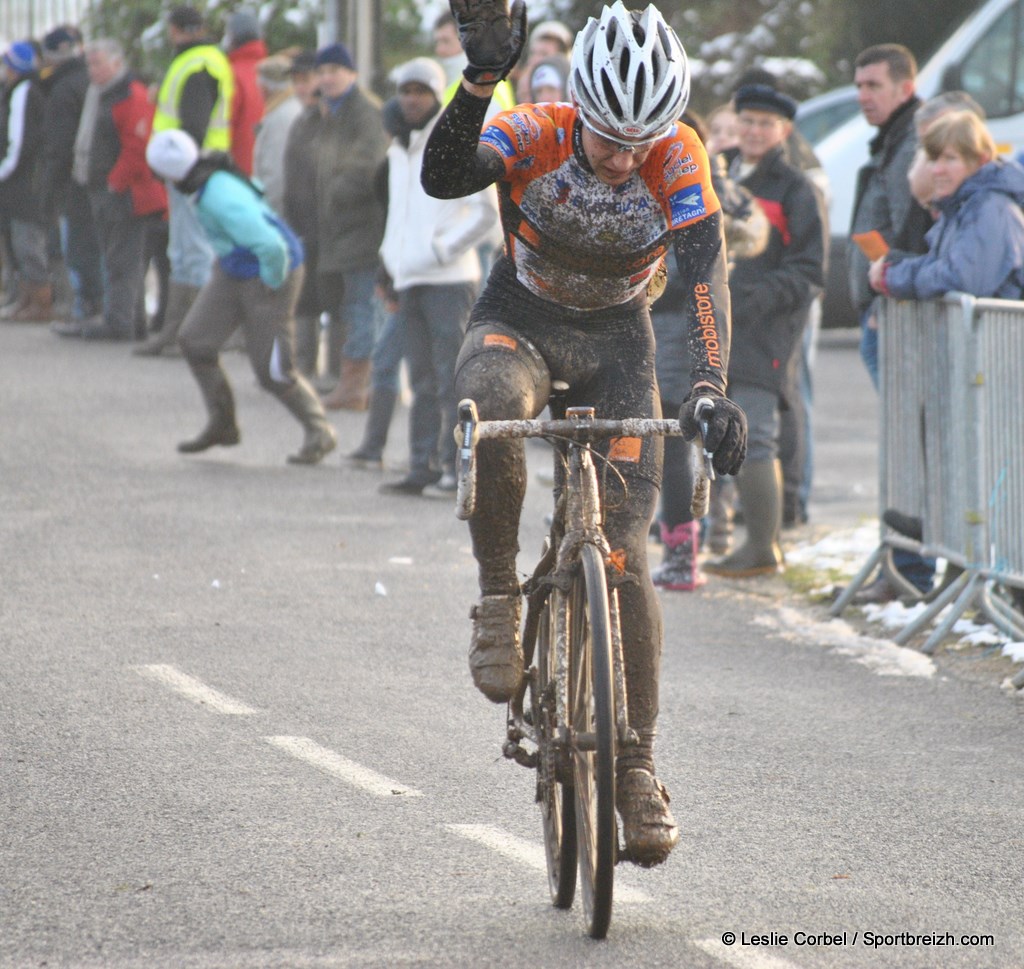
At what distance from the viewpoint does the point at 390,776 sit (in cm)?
568

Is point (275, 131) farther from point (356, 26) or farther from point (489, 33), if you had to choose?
point (489, 33)

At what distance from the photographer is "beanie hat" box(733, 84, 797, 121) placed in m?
9.26

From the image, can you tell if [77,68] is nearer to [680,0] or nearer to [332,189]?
[332,189]

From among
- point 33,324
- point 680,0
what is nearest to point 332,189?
point 33,324

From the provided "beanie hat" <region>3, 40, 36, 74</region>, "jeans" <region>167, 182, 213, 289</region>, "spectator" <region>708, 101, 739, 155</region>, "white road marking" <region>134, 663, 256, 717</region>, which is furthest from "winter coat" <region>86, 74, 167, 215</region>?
"white road marking" <region>134, 663, 256, 717</region>

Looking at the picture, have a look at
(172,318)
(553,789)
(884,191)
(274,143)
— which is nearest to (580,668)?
(553,789)

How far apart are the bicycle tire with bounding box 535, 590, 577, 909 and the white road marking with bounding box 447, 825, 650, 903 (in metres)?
0.18

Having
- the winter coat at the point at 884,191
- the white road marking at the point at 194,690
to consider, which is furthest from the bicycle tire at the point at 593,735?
the winter coat at the point at 884,191

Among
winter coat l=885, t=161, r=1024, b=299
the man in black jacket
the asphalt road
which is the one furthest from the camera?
the man in black jacket

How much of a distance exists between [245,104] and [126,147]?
1.37 meters

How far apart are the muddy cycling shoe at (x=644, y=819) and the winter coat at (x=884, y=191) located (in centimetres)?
497

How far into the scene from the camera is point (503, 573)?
496 cm

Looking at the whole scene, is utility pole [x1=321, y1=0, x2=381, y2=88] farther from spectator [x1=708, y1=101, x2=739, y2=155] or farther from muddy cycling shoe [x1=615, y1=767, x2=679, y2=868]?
muddy cycling shoe [x1=615, y1=767, x2=679, y2=868]

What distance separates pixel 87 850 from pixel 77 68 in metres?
14.5
